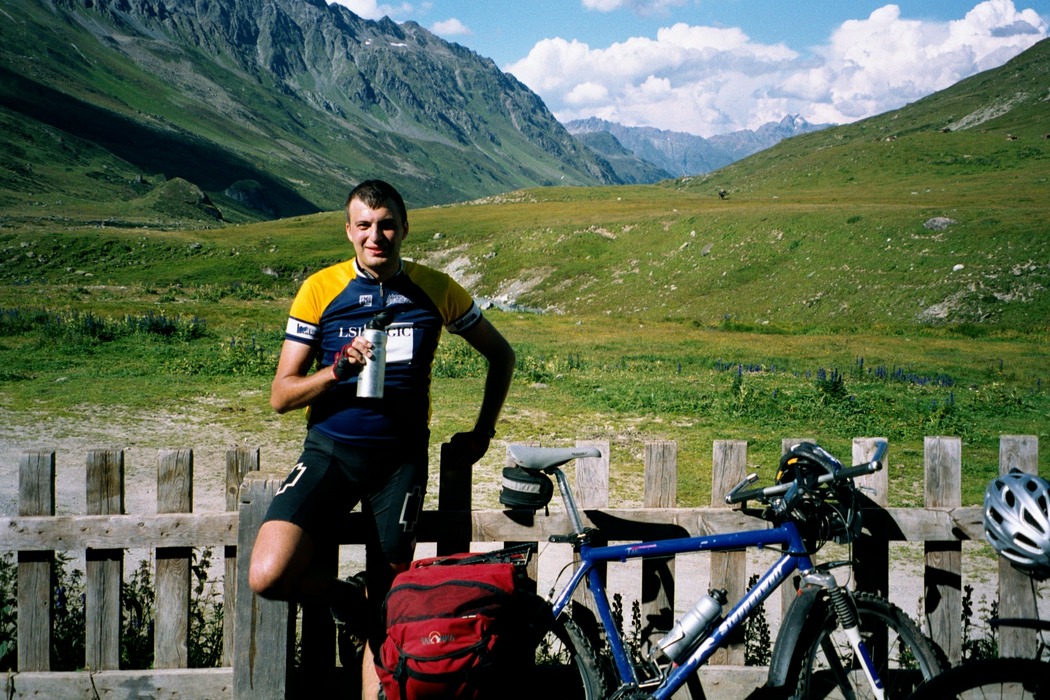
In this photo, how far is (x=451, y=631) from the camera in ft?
9.97

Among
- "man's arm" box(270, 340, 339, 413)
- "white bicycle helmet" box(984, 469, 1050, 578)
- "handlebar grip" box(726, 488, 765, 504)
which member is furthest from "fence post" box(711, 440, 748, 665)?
"man's arm" box(270, 340, 339, 413)

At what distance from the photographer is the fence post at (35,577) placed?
12.3 ft

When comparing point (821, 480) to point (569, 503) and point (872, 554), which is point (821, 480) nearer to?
point (872, 554)

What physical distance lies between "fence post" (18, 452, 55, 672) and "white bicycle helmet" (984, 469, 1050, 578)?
14.1 ft

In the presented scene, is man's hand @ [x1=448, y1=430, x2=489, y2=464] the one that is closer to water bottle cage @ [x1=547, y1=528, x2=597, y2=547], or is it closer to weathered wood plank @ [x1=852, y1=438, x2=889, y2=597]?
water bottle cage @ [x1=547, y1=528, x2=597, y2=547]

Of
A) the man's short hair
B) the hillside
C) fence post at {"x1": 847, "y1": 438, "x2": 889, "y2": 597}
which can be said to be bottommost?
fence post at {"x1": 847, "y1": 438, "x2": 889, "y2": 597}

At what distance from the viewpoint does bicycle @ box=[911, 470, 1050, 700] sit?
279 cm

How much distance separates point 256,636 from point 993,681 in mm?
3253

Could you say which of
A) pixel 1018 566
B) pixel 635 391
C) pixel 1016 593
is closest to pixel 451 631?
pixel 1018 566

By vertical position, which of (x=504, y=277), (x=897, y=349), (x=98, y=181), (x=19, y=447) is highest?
(x=98, y=181)

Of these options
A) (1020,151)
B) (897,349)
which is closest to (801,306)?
(897,349)

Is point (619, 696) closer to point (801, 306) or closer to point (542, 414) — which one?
point (542, 414)

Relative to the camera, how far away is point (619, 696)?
135 inches

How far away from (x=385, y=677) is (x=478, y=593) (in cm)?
52
